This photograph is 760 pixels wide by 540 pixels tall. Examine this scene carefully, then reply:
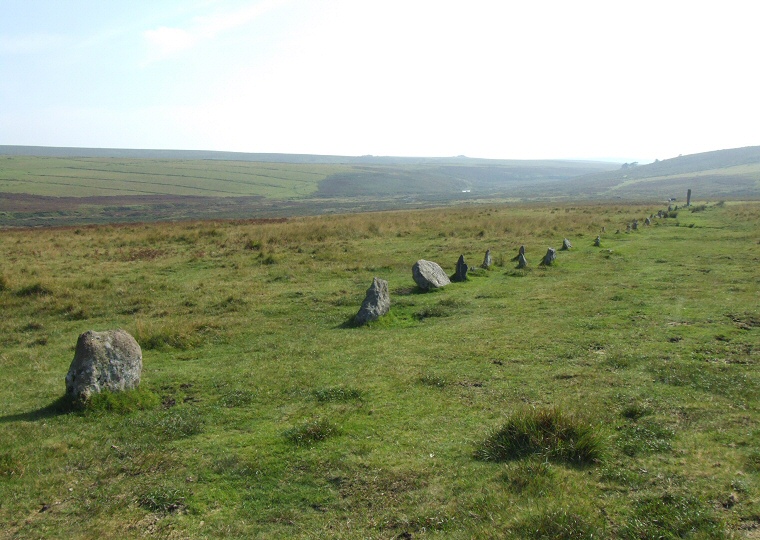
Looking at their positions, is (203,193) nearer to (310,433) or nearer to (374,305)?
(374,305)

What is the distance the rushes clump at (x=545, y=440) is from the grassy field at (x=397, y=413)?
3 cm

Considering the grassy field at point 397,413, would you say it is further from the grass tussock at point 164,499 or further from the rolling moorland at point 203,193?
the rolling moorland at point 203,193

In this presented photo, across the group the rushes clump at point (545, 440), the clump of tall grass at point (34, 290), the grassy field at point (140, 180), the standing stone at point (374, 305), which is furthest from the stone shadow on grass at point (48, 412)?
the grassy field at point (140, 180)

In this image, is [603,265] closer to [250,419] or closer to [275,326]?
[275,326]

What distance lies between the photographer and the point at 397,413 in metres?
9.03

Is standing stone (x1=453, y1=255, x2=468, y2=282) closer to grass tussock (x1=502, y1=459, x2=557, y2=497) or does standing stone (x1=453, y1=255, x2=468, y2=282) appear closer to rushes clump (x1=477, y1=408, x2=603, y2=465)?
rushes clump (x1=477, y1=408, x2=603, y2=465)

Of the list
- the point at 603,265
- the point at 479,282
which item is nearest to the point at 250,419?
the point at 479,282

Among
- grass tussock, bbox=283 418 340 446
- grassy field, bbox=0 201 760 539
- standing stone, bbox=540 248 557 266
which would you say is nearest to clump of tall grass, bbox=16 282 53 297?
grassy field, bbox=0 201 760 539

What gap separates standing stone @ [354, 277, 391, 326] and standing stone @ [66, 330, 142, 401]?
656 cm

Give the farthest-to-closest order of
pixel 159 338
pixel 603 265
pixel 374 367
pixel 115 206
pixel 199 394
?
pixel 115 206 → pixel 603 265 → pixel 159 338 → pixel 374 367 → pixel 199 394

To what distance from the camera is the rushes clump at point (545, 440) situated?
274 inches

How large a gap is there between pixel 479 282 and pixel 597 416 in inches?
502

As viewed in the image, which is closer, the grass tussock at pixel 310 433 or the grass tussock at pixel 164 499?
the grass tussock at pixel 164 499

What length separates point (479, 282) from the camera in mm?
20797
